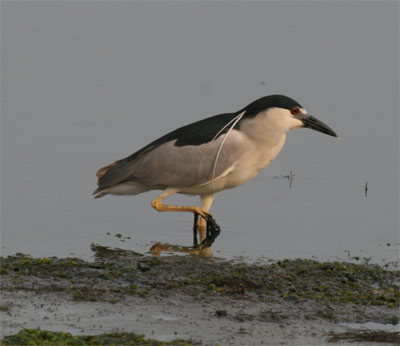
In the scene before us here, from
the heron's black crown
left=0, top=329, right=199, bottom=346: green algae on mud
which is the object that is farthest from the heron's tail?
left=0, top=329, right=199, bottom=346: green algae on mud

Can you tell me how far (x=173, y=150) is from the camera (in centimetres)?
1061

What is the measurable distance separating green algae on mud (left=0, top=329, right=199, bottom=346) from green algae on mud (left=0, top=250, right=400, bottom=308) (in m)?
1.01

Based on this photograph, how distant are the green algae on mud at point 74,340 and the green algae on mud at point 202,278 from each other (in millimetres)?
1009

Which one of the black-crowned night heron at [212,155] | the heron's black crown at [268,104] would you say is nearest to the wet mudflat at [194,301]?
the black-crowned night heron at [212,155]

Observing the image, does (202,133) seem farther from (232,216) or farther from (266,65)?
(266,65)

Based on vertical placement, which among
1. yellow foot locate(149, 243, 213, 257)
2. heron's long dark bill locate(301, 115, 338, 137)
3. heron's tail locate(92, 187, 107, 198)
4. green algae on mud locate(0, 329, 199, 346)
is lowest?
green algae on mud locate(0, 329, 199, 346)

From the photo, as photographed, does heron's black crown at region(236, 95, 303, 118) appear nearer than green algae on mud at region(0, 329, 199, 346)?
No

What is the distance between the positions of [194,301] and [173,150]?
10.5 feet

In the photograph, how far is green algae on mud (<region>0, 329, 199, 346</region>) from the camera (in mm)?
6359

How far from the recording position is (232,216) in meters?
11.3

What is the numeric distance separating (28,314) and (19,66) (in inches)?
424

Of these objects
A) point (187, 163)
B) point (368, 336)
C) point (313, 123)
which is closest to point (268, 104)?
point (313, 123)

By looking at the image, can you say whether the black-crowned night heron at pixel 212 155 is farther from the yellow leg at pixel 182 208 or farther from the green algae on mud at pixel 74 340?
the green algae on mud at pixel 74 340

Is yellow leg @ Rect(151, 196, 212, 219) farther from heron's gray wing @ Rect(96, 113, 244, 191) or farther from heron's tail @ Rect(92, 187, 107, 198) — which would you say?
heron's tail @ Rect(92, 187, 107, 198)
